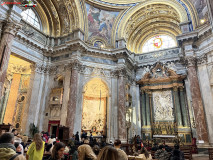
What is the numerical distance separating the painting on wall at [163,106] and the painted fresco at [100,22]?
8172 mm

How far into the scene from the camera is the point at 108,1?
17.9 meters

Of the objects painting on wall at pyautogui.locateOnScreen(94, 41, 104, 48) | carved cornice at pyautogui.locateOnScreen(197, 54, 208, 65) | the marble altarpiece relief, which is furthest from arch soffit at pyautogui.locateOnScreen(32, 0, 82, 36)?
carved cornice at pyautogui.locateOnScreen(197, 54, 208, 65)

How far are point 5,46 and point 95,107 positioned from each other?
10.1 metres

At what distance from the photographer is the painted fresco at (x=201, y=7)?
1391cm

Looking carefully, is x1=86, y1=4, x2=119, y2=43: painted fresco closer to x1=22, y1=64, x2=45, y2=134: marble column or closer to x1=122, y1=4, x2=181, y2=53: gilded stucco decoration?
x1=122, y1=4, x2=181, y2=53: gilded stucco decoration

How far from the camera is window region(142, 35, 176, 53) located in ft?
64.5

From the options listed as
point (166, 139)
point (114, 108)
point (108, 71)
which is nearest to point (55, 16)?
point (108, 71)

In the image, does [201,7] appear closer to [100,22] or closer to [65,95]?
[100,22]

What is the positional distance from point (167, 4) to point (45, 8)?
12.1 meters

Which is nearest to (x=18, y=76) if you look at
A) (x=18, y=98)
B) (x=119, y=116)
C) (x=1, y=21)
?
(x=18, y=98)

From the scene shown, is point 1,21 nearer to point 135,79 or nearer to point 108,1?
point 108,1

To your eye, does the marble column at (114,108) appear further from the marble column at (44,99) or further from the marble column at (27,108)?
the marble column at (27,108)

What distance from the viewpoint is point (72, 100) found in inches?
527

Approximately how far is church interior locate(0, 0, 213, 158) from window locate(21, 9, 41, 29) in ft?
0.30
